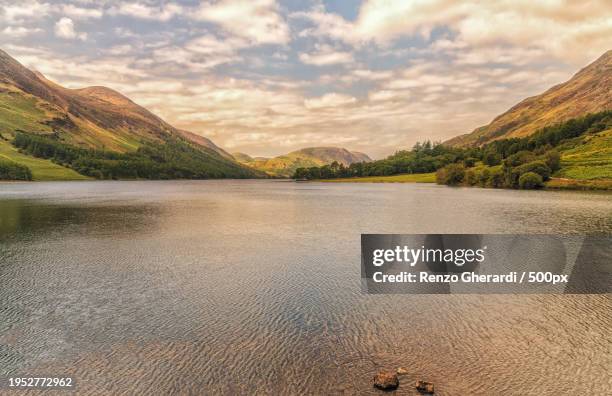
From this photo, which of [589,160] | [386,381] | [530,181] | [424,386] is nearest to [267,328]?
[386,381]

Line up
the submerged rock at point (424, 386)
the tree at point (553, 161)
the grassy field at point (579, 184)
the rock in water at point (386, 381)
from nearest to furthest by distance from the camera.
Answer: the submerged rock at point (424, 386), the rock in water at point (386, 381), the grassy field at point (579, 184), the tree at point (553, 161)

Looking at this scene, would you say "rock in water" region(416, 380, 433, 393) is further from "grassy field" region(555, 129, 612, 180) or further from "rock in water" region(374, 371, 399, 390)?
"grassy field" region(555, 129, 612, 180)

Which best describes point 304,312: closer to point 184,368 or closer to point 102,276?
point 184,368

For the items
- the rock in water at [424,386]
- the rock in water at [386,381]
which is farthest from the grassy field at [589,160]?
the rock in water at [386,381]

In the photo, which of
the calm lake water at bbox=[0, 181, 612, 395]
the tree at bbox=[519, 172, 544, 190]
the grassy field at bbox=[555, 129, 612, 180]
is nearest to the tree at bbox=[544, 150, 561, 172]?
the grassy field at bbox=[555, 129, 612, 180]

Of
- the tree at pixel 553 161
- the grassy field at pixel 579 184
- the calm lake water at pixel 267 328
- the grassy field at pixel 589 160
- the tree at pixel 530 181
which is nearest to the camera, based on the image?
the calm lake water at pixel 267 328

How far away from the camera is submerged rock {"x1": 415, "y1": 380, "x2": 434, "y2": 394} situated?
1355 cm

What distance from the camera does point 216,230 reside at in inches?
2226

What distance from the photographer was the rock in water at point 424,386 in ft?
44.4

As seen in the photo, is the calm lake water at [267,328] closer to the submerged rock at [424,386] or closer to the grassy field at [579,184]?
the submerged rock at [424,386]

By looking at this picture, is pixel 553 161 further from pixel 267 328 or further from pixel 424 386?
pixel 424 386

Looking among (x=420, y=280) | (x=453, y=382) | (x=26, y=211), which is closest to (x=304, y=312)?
(x=453, y=382)

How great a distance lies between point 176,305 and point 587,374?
74.0 feet

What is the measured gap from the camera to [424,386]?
1367cm
